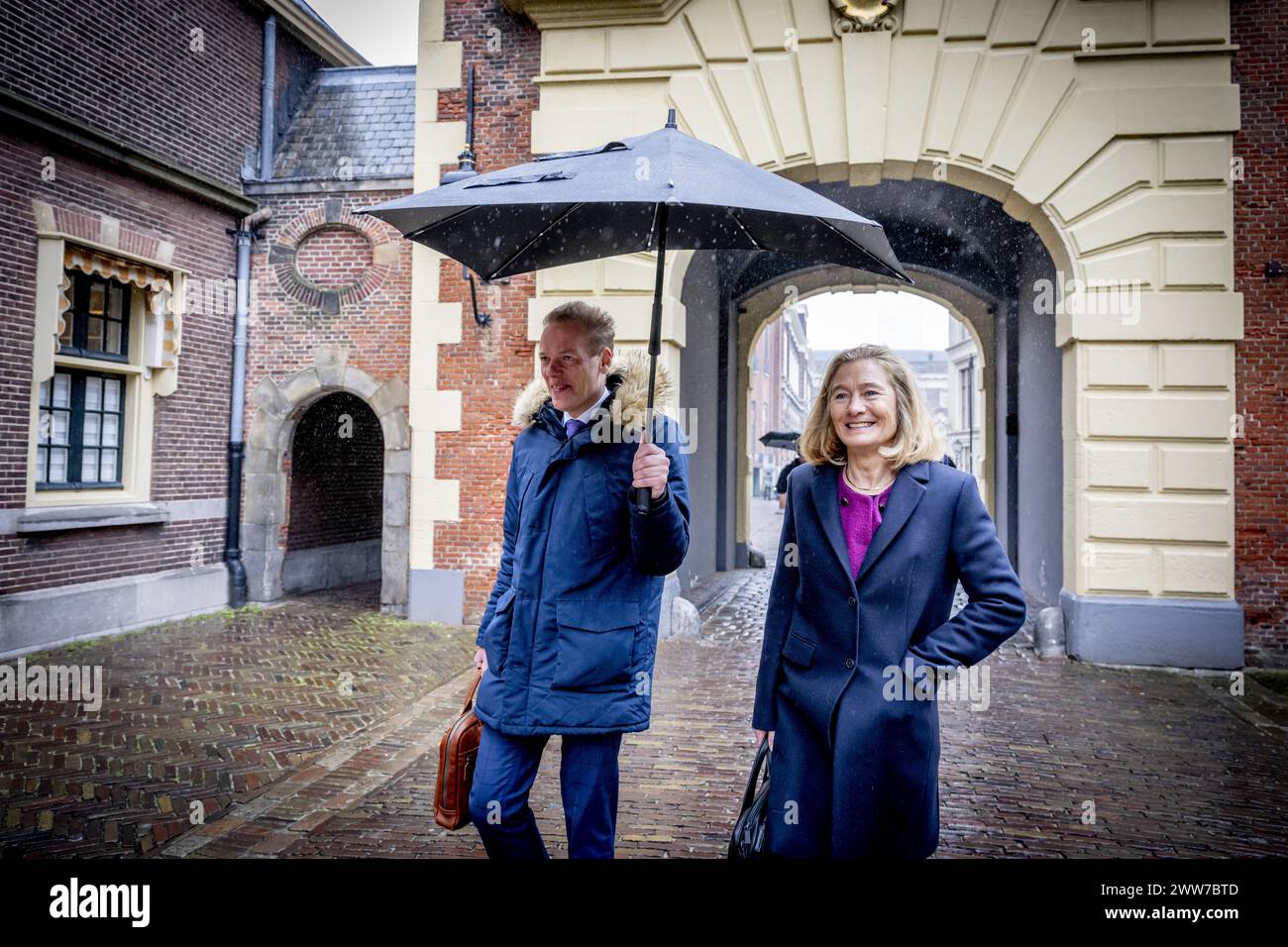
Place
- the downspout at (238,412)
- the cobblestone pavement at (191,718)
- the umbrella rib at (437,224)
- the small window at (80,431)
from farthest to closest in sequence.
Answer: the downspout at (238,412)
the small window at (80,431)
the cobblestone pavement at (191,718)
the umbrella rib at (437,224)

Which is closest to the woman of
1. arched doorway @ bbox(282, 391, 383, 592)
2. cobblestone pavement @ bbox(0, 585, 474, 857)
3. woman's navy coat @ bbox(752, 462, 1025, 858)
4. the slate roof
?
woman's navy coat @ bbox(752, 462, 1025, 858)

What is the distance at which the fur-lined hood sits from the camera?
2.46 meters

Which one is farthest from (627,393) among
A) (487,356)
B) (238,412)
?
A: (238,412)

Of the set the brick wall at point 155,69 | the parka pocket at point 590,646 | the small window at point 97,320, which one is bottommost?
the parka pocket at point 590,646

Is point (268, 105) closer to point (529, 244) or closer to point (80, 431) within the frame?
point (80, 431)

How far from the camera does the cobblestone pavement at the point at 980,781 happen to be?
364 centimetres

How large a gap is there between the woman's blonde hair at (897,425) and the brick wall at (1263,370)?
6.48 m

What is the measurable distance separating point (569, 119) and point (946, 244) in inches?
254

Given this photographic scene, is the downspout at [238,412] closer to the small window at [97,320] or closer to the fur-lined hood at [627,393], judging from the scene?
the small window at [97,320]

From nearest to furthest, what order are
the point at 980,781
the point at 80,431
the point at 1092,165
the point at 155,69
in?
the point at 980,781
the point at 1092,165
the point at 80,431
the point at 155,69

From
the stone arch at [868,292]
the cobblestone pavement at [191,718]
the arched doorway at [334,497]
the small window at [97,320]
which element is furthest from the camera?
the stone arch at [868,292]

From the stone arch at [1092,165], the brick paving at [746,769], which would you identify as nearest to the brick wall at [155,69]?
the stone arch at [1092,165]

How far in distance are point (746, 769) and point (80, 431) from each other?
7.52m

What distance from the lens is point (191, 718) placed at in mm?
5395
